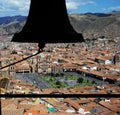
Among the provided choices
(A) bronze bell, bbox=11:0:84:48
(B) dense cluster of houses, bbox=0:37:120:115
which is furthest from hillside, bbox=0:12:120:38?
(A) bronze bell, bbox=11:0:84:48

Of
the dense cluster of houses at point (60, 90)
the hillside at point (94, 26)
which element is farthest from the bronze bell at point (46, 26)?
the hillside at point (94, 26)

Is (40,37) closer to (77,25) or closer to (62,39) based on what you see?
(62,39)

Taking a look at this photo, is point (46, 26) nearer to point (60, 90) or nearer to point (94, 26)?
point (60, 90)

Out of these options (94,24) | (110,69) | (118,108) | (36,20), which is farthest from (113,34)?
(36,20)

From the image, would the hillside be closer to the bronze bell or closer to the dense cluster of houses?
the dense cluster of houses

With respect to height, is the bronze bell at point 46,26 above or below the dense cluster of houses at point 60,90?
above

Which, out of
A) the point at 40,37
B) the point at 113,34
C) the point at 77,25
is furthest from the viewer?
the point at 77,25

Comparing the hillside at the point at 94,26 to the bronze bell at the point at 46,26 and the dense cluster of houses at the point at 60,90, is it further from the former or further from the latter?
the bronze bell at the point at 46,26

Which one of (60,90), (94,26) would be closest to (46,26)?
(60,90)
